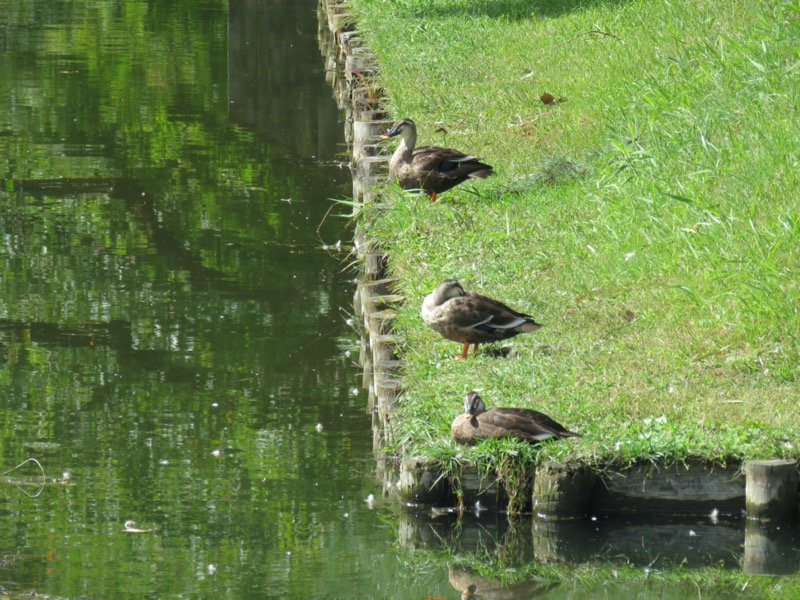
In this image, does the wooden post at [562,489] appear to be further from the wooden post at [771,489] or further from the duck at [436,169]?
the duck at [436,169]

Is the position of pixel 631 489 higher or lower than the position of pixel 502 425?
lower

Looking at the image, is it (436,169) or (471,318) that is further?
(436,169)

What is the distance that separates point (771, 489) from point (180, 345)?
459 centimetres

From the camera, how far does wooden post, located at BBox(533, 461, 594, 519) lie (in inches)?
268

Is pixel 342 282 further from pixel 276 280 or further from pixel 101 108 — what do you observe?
pixel 101 108

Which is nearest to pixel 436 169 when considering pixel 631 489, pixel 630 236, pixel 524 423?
pixel 630 236

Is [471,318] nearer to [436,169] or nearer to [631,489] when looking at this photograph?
[631,489]

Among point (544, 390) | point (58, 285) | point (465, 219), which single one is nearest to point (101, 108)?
point (58, 285)

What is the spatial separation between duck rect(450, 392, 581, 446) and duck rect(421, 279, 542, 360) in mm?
986

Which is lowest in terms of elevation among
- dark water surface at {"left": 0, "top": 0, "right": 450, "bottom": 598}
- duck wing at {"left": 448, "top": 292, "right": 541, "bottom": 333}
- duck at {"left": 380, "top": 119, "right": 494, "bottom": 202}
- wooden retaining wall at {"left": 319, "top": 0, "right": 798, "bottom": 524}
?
dark water surface at {"left": 0, "top": 0, "right": 450, "bottom": 598}

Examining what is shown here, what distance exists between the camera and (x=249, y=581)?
254 inches

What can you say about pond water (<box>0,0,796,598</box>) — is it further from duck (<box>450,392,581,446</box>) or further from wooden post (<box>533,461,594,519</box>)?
duck (<box>450,392,581,446</box>)

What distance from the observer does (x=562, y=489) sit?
681 centimetres

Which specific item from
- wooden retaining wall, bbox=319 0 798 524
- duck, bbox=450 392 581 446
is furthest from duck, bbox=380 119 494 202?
duck, bbox=450 392 581 446
